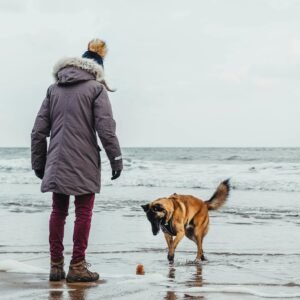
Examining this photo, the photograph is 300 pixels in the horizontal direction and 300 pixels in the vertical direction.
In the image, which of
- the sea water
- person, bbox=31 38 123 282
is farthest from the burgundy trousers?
the sea water

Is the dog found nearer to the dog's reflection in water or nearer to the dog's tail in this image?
the dog's tail

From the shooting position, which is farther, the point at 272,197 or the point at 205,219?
the point at 272,197

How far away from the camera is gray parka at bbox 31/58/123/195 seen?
17.1 ft

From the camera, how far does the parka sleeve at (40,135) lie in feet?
17.7

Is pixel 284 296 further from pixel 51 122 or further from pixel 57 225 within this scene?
pixel 51 122

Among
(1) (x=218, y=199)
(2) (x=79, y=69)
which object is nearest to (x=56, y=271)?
(2) (x=79, y=69)

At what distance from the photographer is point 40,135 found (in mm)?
5383

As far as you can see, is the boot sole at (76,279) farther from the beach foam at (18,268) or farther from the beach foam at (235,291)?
the beach foam at (235,291)

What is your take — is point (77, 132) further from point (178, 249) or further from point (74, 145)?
point (178, 249)

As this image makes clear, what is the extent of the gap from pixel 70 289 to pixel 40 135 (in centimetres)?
121

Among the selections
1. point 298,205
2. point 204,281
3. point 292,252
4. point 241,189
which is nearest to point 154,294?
point 204,281

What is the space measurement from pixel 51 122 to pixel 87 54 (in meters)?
0.62

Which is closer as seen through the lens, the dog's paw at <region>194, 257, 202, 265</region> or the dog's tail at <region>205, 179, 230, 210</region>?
the dog's paw at <region>194, 257, 202, 265</region>

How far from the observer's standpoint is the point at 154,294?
482 centimetres
